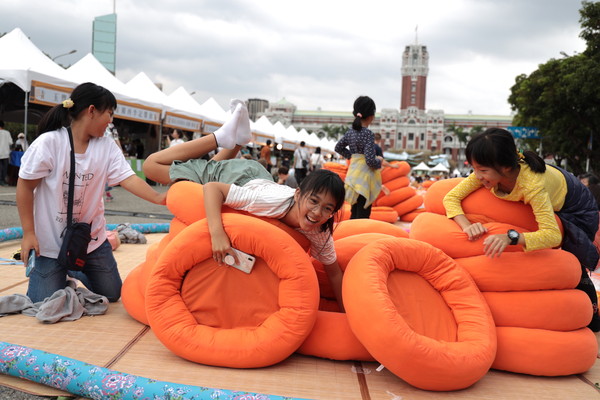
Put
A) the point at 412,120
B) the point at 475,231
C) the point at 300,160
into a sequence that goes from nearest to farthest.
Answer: the point at 475,231, the point at 300,160, the point at 412,120

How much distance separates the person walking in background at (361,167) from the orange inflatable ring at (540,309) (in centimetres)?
297

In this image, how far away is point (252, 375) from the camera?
6.83 ft

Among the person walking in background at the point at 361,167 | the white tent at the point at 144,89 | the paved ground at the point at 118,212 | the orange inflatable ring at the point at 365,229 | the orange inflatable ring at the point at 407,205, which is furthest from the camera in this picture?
the white tent at the point at 144,89

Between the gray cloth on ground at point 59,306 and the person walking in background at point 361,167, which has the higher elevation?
the person walking in background at point 361,167

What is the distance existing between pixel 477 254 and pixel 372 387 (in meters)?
0.84

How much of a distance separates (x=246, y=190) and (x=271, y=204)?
0.43ft

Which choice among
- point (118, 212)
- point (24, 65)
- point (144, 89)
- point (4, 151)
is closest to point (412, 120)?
point (144, 89)

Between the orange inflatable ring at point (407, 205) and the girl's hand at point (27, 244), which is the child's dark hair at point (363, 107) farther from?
the orange inflatable ring at point (407, 205)

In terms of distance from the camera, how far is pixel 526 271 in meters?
2.36

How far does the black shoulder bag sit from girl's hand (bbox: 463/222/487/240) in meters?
1.88

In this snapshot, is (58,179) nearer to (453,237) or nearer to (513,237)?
(453,237)

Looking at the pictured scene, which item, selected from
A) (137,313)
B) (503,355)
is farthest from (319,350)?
(137,313)

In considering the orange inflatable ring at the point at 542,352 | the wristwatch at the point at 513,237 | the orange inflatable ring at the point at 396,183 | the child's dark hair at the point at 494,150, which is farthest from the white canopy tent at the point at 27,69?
the orange inflatable ring at the point at 542,352

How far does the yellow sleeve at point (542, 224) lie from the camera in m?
2.28
